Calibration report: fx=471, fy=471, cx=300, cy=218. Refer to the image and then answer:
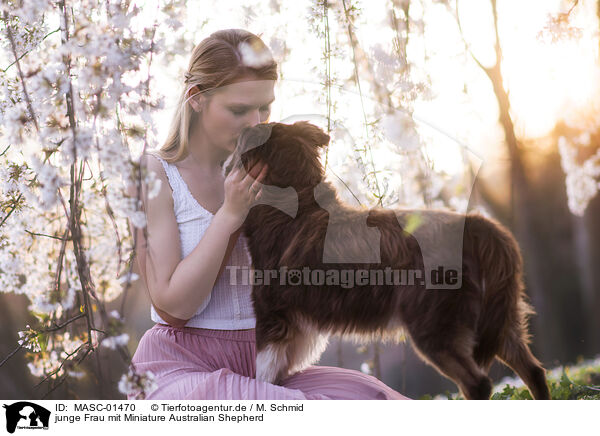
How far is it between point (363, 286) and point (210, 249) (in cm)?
56

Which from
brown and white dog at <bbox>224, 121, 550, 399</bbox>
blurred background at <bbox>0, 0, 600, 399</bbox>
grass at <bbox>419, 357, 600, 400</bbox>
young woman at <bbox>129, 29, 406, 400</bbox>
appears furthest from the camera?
grass at <bbox>419, 357, 600, 400</bbox>

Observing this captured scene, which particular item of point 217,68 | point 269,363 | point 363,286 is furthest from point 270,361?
point 217,68

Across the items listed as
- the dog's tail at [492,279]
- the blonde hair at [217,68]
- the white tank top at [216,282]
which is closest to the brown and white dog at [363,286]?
the dog's tail at [492,279]

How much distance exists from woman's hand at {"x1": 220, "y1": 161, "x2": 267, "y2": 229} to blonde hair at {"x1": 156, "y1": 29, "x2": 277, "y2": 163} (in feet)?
1.16

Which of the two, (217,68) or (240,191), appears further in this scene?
(217,68)

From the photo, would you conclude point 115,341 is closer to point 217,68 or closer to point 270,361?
point 270,361

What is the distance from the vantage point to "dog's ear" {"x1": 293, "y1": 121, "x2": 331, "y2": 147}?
5.82 feet

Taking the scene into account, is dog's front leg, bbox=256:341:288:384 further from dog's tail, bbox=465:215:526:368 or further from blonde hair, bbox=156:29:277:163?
blonde hair, bbox=156:29:277:163

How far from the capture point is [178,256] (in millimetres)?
1789

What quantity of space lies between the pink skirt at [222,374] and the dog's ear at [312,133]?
2.56 ft

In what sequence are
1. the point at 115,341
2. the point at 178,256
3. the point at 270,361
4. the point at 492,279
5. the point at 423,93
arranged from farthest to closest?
the point at 423,93, the point at 178,256, the point at 270,361, the point at 492,279, the point at 115,341

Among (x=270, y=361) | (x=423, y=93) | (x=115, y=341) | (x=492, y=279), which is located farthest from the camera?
(x=423, y=93)
